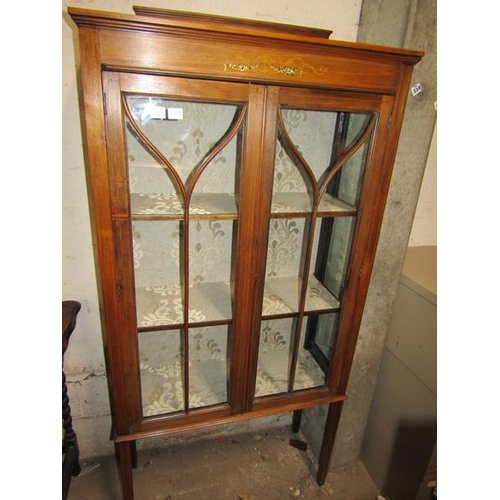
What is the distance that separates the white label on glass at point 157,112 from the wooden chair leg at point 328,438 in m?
1.37

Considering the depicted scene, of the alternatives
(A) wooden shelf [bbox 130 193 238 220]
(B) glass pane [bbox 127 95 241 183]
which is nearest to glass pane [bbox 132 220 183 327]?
(A) wooden shelf [bbox 130 193 238 220]

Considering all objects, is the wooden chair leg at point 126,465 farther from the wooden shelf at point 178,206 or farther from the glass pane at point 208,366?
the wooden shelf at point 178,206

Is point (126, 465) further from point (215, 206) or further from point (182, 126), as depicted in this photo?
point (182, 126)

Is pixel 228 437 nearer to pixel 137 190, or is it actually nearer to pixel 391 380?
pixel 391 380

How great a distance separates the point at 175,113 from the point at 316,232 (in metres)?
0.68

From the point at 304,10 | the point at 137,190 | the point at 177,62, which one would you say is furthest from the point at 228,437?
the point at 304,10

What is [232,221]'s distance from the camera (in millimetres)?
1185

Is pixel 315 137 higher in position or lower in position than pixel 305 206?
higher

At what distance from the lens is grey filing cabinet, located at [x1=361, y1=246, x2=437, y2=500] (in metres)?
1.38

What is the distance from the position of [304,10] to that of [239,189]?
2.64 feet

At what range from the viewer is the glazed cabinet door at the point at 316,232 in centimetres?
111

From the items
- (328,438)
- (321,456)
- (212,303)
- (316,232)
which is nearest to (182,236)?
(212,303)

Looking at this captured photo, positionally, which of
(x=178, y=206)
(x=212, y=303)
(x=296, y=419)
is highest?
(x=178, y=206)

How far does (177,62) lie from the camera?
0.87 meters
